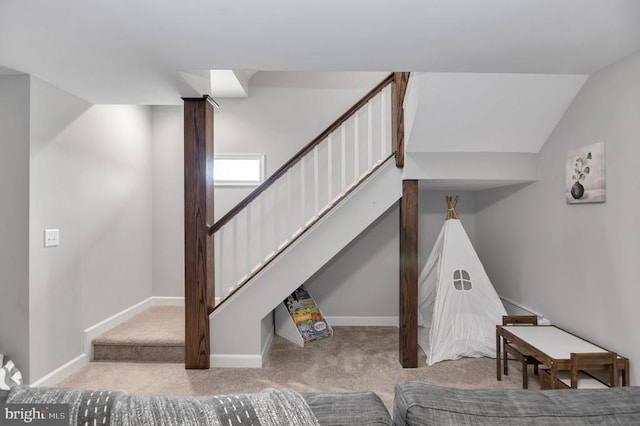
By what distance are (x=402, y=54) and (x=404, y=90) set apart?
978mm

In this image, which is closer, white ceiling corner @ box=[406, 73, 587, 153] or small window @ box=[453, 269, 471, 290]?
white ceiling corner @ box=[406, 73, 587, 153]

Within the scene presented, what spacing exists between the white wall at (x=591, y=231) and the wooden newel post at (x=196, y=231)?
2.83 metres

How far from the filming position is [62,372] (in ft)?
9.07

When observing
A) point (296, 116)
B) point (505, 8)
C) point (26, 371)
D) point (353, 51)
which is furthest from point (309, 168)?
point (26, 371)

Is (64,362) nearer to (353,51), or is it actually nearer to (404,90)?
(353,51)

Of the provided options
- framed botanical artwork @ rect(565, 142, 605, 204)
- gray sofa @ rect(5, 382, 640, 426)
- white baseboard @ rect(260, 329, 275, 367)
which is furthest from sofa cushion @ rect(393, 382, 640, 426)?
white baseboard @ rect(260, 329, 275, 367)

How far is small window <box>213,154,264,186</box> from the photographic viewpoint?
418 centimetres

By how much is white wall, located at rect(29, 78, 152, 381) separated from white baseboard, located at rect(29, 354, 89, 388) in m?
0.04

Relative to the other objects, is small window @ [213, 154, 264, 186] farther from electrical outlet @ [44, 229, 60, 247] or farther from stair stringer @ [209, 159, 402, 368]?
electrical outlet @ [44, 229, 60, 247]

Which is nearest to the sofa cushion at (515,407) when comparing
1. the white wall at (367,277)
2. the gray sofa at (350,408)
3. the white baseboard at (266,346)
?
the gray sofa at (350,408)

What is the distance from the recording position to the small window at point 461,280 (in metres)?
3.21

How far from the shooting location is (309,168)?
4.08 metres

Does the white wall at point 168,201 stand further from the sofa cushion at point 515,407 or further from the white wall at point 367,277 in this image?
the sofa cushion at point 515,407

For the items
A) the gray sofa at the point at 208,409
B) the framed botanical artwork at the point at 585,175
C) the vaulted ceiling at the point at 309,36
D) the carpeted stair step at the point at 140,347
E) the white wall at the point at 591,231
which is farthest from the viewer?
the carpeted stair step at the point at 140,347
